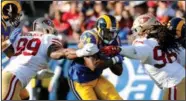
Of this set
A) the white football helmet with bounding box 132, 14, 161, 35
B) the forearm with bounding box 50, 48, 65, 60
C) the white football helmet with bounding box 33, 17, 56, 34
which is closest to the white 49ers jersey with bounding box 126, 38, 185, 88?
the white football helmet with bounding box 132, 14, 161, 35

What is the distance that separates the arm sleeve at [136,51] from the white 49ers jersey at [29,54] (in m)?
0.88

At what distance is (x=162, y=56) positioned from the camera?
7.17 meters

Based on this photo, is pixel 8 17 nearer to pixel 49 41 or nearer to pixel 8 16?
pixel 8 16

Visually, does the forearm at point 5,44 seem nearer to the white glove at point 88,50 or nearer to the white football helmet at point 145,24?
the white glove at point 88,50

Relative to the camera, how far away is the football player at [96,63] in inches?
276

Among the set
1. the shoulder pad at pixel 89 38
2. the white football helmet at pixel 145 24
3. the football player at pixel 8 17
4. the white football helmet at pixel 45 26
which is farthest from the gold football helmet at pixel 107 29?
the football player at pixel 8 17

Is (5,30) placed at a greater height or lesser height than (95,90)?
greater

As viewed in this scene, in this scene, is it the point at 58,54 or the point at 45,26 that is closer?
the point at 58,54

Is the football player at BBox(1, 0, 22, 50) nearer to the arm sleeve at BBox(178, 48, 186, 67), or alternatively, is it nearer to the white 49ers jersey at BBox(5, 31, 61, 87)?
the white 49ers jersey at BBox(5, 31, 61, 87)

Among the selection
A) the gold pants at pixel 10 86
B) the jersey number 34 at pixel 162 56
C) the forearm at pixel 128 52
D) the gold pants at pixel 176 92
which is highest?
the forearm at pixel 128 52

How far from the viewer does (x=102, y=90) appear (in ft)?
24.5

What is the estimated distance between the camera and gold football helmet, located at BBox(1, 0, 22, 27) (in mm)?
7465

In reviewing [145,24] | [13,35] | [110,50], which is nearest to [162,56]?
[145,24]

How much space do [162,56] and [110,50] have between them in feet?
2.52
